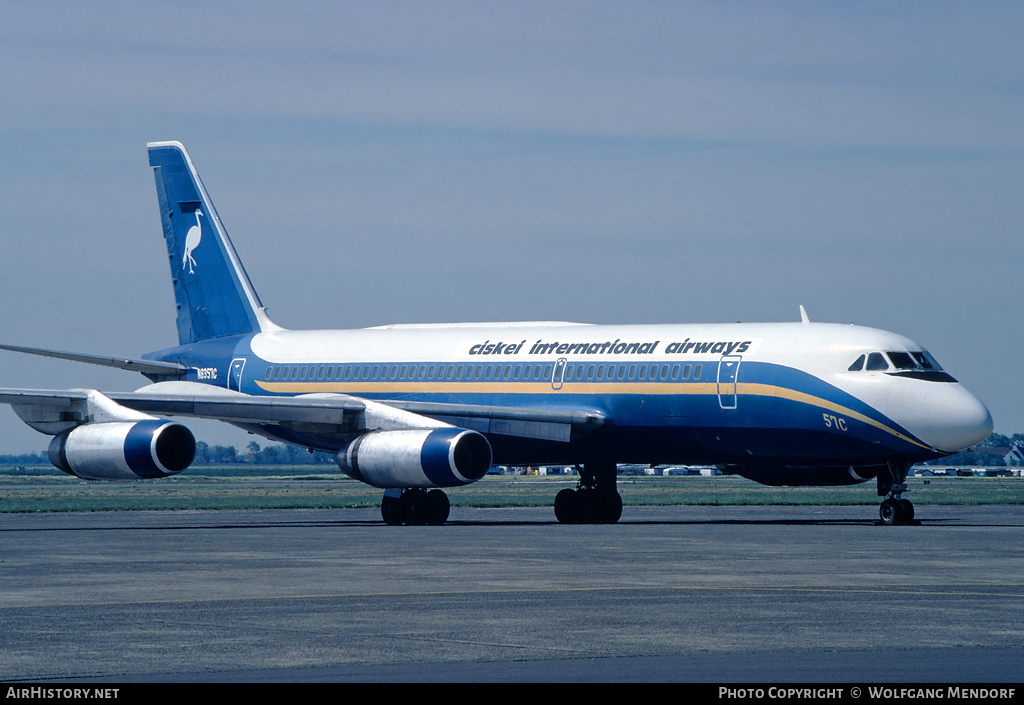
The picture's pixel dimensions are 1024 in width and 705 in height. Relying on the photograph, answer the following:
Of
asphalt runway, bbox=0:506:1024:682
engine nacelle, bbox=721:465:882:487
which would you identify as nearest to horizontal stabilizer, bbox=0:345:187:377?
asphalt runway, bbox=0:506:1024:682

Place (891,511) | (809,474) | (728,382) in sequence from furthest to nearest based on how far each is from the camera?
(809,474) < (728,382) < (891,511)

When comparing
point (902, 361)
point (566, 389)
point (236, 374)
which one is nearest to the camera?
point (902, 361)

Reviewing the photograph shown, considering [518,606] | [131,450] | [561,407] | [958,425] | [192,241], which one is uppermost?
[192,241]

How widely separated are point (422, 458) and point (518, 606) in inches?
707

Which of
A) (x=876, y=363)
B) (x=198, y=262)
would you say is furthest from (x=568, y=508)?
(x=198, y=262)

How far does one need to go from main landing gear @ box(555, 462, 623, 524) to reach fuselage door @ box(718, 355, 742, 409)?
5.30m

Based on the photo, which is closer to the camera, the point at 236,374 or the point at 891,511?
the point at 891,511

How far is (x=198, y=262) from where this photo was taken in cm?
4972

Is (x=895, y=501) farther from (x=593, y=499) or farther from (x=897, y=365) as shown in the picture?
(x=593, y=499)

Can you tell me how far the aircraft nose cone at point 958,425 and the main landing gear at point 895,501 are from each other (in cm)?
140

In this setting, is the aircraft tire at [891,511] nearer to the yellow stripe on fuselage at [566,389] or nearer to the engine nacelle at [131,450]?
the yellow stripe on fuselage at [566,389]

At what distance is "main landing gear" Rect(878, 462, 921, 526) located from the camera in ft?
118

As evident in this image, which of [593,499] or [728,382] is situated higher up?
[728,382]

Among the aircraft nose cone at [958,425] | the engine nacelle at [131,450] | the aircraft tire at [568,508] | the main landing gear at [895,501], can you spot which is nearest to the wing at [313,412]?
the engine nacelle at [131,450]
